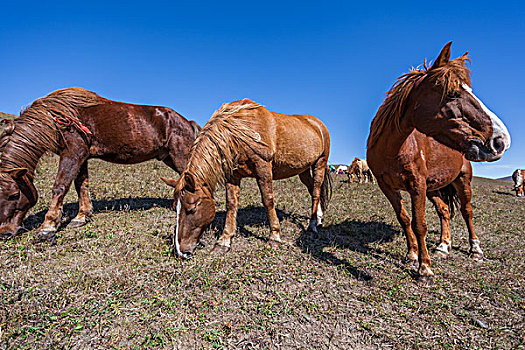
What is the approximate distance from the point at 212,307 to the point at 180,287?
0.59 metres

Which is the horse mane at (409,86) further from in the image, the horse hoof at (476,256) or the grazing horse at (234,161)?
the horse hoof at (476,256)

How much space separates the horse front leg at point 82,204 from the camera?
5509 mm

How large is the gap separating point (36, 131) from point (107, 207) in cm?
256

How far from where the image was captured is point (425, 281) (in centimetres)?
399

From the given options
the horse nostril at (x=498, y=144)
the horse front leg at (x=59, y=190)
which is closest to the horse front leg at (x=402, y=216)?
the horse nostril at (x=498, y=144)

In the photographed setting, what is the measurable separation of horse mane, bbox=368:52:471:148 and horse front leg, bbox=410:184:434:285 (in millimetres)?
1025

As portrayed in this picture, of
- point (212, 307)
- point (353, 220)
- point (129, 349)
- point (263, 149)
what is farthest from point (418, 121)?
point (353, 220)

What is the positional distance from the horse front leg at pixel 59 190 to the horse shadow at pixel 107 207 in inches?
25.8

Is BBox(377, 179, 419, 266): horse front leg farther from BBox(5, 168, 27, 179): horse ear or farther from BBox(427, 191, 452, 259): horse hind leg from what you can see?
BBox(5, 168, 27, 179): horse ear

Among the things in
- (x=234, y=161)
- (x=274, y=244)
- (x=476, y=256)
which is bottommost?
(x=274, y=244)

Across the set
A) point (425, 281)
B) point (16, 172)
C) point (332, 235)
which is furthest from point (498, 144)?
point (16, 172)

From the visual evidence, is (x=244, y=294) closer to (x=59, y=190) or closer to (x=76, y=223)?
(x=59, y=190)

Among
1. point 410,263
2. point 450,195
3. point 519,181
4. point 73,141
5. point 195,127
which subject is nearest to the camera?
point 410,263

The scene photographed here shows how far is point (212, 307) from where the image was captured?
3160 millimetres
